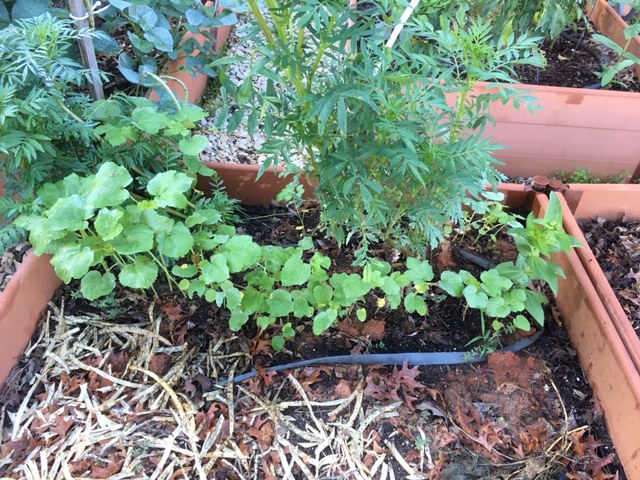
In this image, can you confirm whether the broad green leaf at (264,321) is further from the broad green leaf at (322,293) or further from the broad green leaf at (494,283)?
the broad green leaf at (494,283)

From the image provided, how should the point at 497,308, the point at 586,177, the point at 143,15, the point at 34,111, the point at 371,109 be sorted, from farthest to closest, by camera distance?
the point at 586,177
the point at 143,15
the point at 497,308
the point at 34,111
the point at 371,109

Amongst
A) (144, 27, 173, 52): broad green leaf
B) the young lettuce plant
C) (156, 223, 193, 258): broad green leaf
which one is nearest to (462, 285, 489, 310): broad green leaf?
the young lettuce plant

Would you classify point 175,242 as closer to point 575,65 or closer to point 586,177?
point 586,177

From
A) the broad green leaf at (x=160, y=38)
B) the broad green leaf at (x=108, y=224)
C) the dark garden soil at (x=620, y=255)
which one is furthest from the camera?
the broad green leaf at (x=160, y=38)

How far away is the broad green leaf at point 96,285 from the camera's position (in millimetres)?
1317

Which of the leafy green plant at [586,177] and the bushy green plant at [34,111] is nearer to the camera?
the bushy green plant at [34,111]

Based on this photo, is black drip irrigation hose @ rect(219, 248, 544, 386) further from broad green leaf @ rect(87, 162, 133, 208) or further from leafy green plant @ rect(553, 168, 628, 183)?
leafy green plant @ rect(553, 168, 628, 183)

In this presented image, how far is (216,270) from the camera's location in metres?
1.29

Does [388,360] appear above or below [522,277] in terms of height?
below

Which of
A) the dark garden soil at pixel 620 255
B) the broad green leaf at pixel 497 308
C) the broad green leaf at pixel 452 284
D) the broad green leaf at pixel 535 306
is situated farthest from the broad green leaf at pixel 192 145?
the dark garden soil at pixel 620 255

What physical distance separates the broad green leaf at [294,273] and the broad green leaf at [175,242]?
0.83 feet

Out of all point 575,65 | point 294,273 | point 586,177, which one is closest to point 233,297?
point 294,273

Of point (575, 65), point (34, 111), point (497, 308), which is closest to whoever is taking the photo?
point (34, 111)

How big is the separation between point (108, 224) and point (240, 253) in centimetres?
33
